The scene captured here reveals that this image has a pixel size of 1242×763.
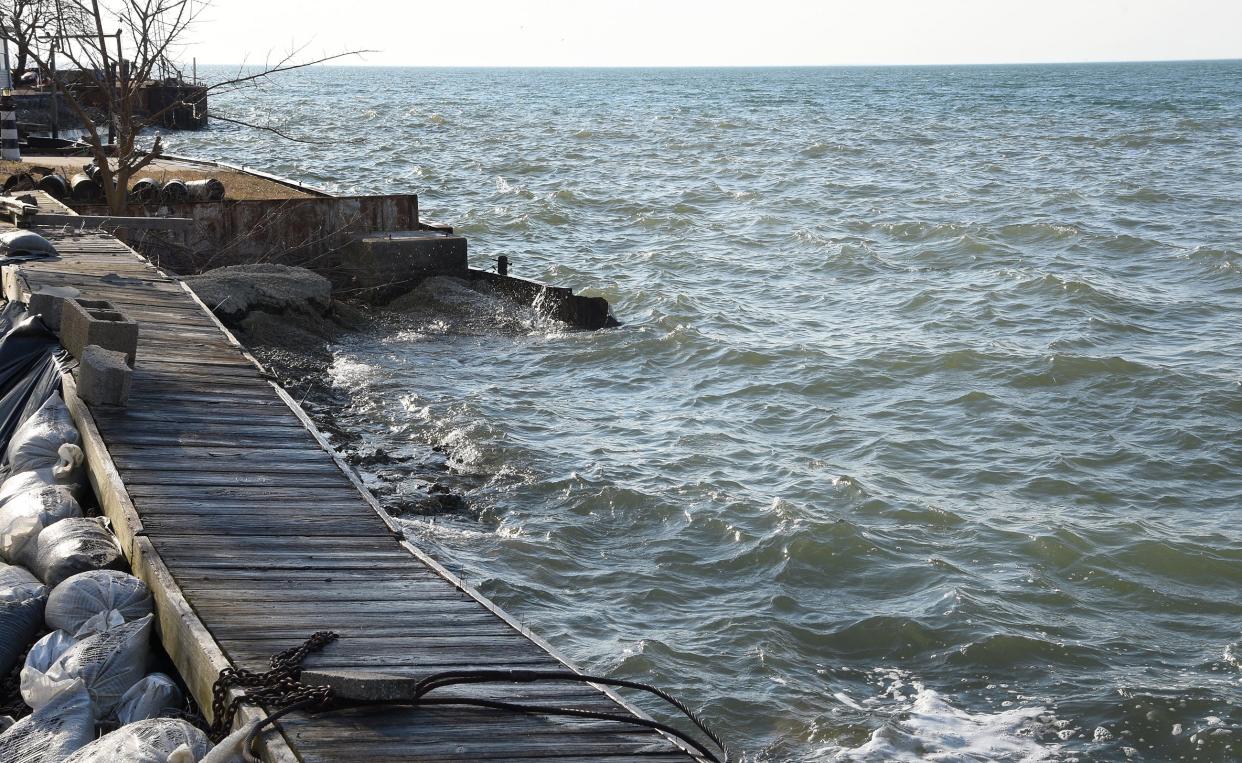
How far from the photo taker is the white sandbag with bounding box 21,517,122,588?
6.14 m

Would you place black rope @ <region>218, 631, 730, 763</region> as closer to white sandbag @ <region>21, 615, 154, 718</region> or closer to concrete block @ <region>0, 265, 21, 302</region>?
white sandbag @ <region>21, 615, 154, 718</region>

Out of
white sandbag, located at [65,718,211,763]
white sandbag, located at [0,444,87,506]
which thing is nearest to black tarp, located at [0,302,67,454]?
white sandbag, located at [0,444,87,506]

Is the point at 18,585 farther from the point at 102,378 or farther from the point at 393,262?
the point at 393,262

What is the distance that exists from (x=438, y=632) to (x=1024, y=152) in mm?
40188

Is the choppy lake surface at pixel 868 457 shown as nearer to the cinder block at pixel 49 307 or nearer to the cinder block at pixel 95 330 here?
the cinder block at pixel 95 330

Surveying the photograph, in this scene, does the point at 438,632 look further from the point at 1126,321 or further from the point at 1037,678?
the point at 1126,321

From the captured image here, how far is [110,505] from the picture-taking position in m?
6.70

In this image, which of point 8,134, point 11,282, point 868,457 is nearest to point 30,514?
point 11,282

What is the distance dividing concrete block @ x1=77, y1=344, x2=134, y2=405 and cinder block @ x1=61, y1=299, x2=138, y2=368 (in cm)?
18

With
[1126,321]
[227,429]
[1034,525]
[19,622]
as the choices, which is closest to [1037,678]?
[1034,525]

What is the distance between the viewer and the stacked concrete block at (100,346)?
7.77m

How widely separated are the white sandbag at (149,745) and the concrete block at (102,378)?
3.62m

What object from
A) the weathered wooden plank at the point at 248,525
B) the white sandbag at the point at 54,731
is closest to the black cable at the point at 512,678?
the white sandbag at the point at 54,731

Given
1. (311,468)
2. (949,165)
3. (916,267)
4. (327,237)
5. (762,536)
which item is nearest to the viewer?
(311,468)
